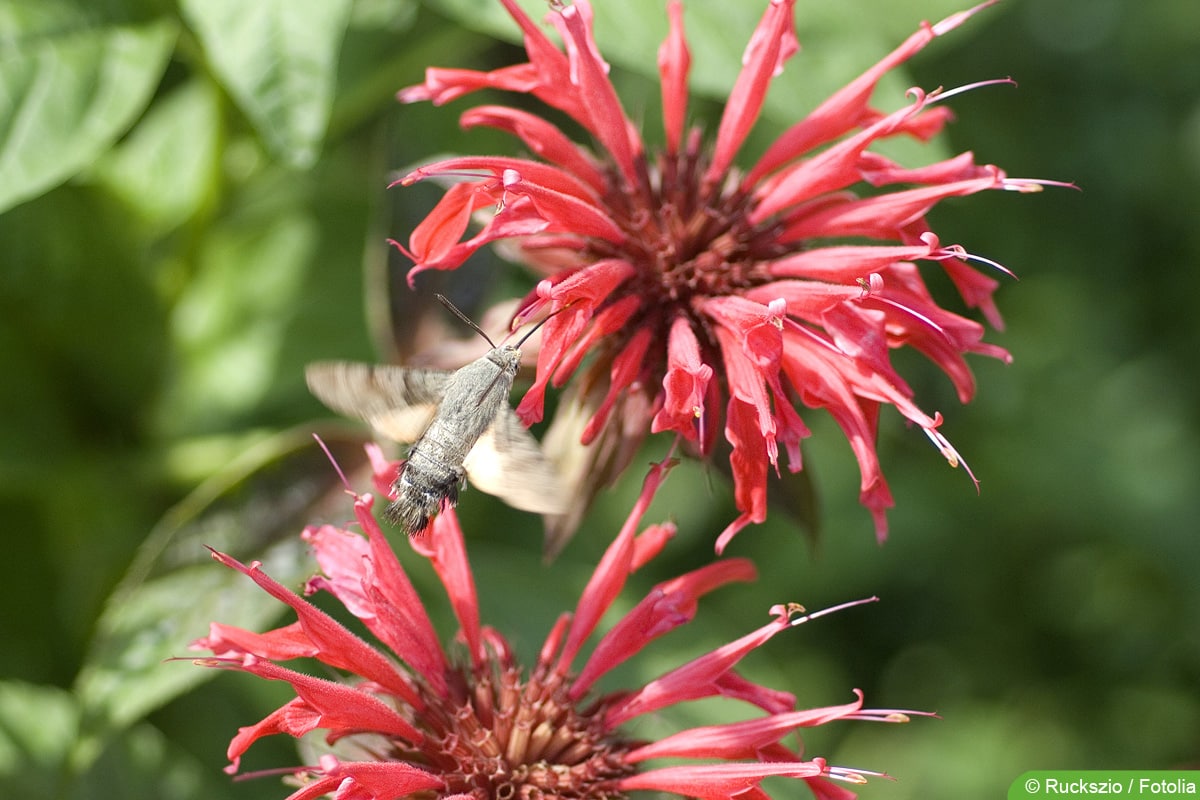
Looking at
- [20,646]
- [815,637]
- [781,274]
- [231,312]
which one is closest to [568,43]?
[781,274]

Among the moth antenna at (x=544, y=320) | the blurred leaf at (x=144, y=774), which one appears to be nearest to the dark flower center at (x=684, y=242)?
the moth antenna at (x=544, y=320)

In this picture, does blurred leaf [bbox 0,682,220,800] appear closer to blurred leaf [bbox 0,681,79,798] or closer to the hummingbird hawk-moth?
blurred leaf [bbox 0,681,79,798]

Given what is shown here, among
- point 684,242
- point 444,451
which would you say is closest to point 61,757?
point 444,451

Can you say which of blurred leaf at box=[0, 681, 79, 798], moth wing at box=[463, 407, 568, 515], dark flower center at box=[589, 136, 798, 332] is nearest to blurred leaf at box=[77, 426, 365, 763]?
blurred leaf at box=[0, 681, 79, 798]

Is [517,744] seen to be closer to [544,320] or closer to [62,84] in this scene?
[544,320]

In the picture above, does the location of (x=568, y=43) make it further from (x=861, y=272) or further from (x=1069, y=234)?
(x=1069, y=234)

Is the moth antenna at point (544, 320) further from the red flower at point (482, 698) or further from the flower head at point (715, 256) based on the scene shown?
the red flower at point (482, 698)
